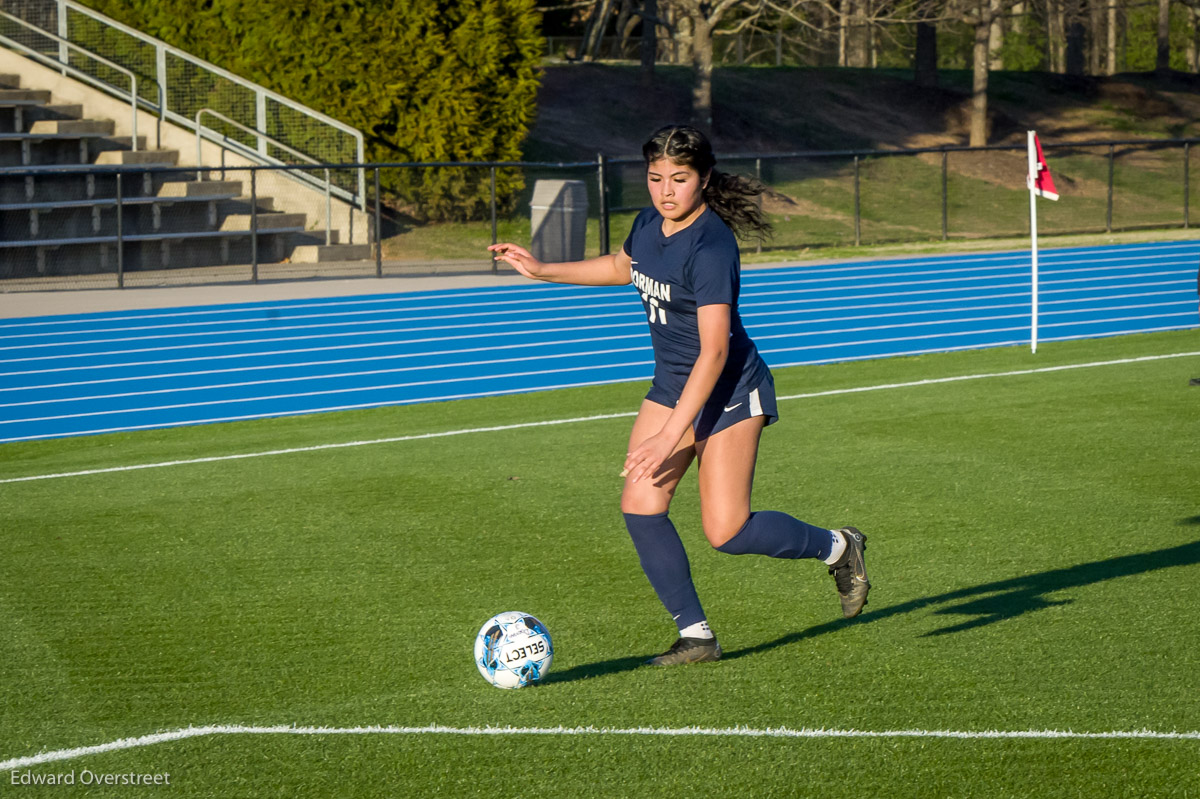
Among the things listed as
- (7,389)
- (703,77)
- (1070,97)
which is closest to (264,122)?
(7,389)

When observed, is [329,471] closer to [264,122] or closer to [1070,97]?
[264,122]

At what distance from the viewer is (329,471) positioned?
351 inches

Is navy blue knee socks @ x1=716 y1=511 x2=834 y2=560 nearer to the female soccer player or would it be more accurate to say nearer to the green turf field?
the female soccer player

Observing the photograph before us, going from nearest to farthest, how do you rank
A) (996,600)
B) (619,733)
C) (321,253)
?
(619,733), (996,600), (321,253)

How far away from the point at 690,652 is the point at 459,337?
437 inches

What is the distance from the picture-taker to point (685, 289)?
4738mm

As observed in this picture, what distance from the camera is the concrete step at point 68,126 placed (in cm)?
2312

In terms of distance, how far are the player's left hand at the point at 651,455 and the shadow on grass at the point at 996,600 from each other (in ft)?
3.12

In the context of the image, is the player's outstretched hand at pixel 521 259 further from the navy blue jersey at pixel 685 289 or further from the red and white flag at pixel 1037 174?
the red and white flag at pixel 1037 174

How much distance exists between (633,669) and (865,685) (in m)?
0.86

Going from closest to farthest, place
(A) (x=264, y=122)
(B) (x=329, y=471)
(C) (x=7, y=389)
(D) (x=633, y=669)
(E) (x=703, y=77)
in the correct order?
(D) (x=633, y=669) < (B) (x=329, y=471) < (C) (x=7, y=389) < (A) (x=264, y=122) < (E) (x=703, y=77)

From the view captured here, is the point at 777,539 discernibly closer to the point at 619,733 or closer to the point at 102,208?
the point at 619,733

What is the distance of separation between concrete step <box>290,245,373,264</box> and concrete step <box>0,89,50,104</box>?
5248 millimetres

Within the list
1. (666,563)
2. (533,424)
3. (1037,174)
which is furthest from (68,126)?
(666,563)
